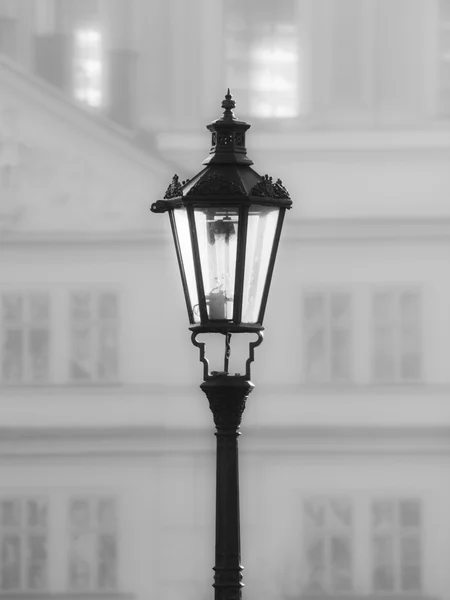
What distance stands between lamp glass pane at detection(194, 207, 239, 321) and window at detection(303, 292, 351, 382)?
11.8m

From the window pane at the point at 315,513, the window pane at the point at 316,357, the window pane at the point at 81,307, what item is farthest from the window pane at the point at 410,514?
the window pane at the point at 81,307

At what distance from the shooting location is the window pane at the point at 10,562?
15305 millimetres

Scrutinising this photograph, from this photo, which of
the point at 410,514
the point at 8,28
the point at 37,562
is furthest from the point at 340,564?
the point at 8,28

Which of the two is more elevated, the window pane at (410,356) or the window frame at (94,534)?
the window pane at (410,356)

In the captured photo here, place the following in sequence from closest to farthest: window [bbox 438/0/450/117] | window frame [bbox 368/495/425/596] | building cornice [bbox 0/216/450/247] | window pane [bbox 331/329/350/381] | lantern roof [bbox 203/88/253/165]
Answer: lantern roof [bbox 203/88/253/165]
building cornice [bbox 0/216/450/247]
window frame [bbox 368/495/425/596]
window pane [bbox 331/329/350/381]
window [bbox 438/0/450/117]

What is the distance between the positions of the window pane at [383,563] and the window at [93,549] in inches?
101

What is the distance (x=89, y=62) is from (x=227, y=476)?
1263 centimetres

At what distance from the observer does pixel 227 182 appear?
3559 millimetres

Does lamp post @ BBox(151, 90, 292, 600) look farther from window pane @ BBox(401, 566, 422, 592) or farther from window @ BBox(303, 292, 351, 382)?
window pane @ BBox(401, 566, 422, 592)

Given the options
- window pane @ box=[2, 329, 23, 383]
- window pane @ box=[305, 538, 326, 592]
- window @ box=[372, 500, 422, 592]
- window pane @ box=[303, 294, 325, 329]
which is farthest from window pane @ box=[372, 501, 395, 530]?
window pane @ box=[2, 329, 23, 383]

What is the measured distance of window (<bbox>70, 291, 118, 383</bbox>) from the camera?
15.3 metres

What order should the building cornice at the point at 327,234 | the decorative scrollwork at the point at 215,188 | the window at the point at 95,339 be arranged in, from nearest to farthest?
the decorative scrollwork at the point at 215,188, the building cornice at the point at 327,234, the window at the point at 95,339

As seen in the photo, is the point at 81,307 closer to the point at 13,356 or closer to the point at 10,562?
the point at 13,356

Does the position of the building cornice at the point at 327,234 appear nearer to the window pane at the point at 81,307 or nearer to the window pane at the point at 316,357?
the window pane at the point at 81,307
